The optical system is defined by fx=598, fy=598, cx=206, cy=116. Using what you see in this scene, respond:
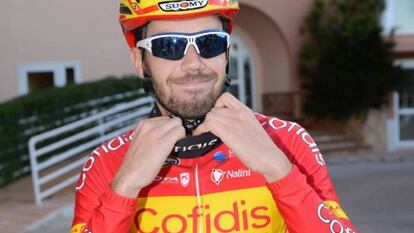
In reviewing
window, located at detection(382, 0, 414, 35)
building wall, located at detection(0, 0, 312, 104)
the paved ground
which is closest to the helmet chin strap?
the paved ground

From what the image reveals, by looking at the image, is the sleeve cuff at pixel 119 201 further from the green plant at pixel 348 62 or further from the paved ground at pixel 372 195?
the green plant at pixel 348 62

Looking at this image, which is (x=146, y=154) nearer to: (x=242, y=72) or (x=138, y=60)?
(x=138, y=60)

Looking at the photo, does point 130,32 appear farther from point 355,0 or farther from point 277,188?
point 355,0

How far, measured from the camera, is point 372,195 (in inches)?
350

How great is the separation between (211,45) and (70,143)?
8638 mm

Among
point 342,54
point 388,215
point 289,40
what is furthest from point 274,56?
point 388,215

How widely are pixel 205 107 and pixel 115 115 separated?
9326 mm

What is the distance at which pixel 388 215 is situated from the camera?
755cm

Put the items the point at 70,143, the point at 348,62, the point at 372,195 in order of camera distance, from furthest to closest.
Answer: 1. the point at 348,62
2. the point at 70,143
3. the point at 372,195

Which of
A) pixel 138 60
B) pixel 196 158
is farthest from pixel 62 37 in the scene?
pixel 196 158

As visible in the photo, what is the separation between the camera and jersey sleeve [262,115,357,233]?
163 centimetres

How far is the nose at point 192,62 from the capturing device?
5.88 feet

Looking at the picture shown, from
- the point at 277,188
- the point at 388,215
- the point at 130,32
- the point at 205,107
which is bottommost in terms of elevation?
the point at 388,215

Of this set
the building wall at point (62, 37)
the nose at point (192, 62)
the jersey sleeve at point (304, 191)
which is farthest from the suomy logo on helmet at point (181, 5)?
the building wall at point (62, 37)
